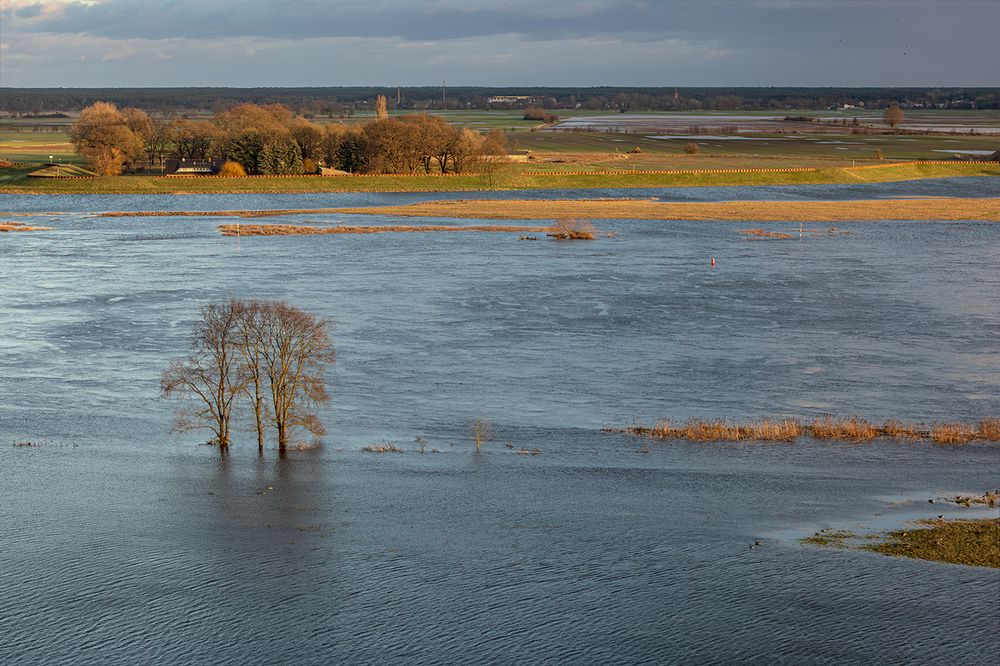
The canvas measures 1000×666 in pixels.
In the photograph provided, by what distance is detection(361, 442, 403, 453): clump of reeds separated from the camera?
94.8ft

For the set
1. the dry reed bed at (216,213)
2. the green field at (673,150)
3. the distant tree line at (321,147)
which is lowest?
the dry reed bed at (216,213)

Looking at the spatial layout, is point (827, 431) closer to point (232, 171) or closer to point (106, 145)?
point (232, 171)

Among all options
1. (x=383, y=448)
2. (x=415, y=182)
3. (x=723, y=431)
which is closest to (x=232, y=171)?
(x=415, y=182)

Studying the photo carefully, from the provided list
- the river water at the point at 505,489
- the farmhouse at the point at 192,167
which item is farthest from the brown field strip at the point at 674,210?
the river water at the point at 505,489

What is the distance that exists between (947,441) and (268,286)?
95.5 feet

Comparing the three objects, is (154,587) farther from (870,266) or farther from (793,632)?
(870,266)

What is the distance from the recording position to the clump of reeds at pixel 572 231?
68.3m

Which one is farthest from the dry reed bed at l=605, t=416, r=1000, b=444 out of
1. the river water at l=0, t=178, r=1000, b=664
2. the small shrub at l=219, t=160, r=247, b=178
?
the small shrub at l=219, t=160, r=247, b=178

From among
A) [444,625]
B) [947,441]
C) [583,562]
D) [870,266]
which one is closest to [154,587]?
[444,625]

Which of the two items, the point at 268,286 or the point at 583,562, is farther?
the point at 268,286

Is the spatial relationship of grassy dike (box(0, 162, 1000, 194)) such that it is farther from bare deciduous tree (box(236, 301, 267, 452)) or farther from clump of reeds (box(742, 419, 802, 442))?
clump of reeds (box(742, 419, 802, 442))

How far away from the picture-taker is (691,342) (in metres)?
40.0

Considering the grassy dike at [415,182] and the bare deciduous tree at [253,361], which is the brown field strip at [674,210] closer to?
the grassy dike at [415,182]

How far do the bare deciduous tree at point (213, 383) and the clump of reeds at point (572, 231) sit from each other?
35.1 meters
